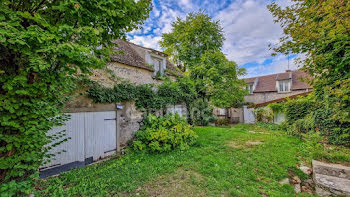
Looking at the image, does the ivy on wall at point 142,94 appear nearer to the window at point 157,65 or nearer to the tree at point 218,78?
the window at point 157,65

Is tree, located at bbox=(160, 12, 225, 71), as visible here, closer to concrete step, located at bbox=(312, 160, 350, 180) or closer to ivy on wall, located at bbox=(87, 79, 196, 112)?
ivy on wall, located at bbox=(87, 79, 196, 112)

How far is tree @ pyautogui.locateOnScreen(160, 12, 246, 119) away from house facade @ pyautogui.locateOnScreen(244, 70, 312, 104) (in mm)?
7602

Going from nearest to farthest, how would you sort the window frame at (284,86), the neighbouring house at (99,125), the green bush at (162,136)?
1. the neighbouring house at (99,125)
2. the green bush at (162,136)
3. the window frame at (284,86)

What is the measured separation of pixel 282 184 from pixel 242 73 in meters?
13.3

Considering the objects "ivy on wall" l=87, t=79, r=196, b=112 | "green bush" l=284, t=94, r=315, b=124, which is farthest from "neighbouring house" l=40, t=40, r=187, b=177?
"green bush" l=284, t=94, r=315, b=124

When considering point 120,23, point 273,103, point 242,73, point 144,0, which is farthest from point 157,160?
point 242,73

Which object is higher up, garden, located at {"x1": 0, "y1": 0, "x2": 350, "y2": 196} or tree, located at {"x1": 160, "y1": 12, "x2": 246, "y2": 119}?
tree, located at {"x1": 160, "y1": 12, "x2": 246, "y2": 119}

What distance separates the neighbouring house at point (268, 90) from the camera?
16366mm

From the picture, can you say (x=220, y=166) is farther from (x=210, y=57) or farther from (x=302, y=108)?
(x=210, y=57)

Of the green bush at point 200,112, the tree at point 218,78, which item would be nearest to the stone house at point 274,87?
the tree at point 218,78

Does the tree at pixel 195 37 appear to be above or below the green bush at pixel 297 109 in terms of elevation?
above

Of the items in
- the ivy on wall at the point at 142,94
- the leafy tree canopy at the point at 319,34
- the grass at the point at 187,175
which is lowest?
the grass at the point at 187,175

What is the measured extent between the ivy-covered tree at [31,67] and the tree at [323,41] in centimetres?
388

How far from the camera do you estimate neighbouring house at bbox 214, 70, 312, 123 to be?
16.4m
